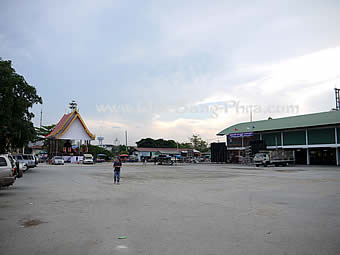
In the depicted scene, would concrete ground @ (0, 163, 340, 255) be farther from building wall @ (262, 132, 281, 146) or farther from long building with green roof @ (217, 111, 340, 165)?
building wall @ (262, 132, 281, 146)

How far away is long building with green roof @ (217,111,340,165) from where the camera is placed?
44.3m

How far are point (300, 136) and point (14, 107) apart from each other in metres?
39.6

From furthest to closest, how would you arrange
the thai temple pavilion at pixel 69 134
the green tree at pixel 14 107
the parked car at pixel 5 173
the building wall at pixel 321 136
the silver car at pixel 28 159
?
the thai temple pavilion at pixel 69 134
the building wall at pixel 321 136
the silver car at pixel 28 159
the green tree at pixel 14 107
the parked car at pixel 5 173

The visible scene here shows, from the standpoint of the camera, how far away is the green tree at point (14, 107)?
77.5 feet

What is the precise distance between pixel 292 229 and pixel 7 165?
10.8 meters

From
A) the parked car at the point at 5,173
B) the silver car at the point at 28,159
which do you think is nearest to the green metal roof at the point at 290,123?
the silver car at the point at 28,159

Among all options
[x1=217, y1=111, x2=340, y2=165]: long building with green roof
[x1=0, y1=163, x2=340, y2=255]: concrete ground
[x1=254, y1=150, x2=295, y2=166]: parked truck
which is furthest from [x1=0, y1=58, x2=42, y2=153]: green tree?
[x1=217, y1=111, x2=340, y2=165]: long building with green roof

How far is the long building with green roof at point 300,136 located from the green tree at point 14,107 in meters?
35.6

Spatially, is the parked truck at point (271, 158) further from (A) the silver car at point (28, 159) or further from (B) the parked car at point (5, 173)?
(B) the parked car at point (5, 173)

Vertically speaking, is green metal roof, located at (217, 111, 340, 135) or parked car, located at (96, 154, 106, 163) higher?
green metal roof, located at (217, 111, 340, 135)

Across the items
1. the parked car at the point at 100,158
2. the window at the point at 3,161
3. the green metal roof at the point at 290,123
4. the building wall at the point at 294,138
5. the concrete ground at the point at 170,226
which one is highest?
the green metal roof at the point at 290,123

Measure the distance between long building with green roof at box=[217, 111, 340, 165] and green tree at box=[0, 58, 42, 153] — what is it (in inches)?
1402

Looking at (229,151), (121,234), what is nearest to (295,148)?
(229,151)

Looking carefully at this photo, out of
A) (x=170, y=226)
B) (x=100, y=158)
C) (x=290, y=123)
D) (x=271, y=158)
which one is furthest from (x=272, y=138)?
(x=170, y=226)
